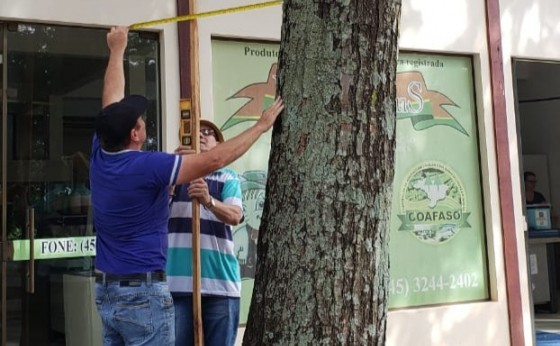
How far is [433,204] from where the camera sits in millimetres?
6738

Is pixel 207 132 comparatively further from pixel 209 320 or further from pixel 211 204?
pixel 209 320

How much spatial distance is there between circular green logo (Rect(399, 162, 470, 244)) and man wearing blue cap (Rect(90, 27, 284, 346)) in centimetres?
358

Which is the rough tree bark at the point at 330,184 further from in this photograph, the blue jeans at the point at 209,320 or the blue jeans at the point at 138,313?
the blue jeans at the point at 209,320

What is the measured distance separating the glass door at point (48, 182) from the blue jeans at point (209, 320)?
71.7 inches

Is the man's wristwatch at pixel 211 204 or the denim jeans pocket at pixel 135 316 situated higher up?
the man's wristwatch at pixel 211 204

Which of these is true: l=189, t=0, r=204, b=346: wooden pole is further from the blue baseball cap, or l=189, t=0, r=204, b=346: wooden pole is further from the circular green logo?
the circular green logo

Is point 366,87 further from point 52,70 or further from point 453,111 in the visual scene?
point 453,111

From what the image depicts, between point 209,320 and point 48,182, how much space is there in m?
2.15

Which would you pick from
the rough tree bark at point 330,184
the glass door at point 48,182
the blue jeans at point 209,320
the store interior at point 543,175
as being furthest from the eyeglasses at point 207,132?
the store interior at point 543,175

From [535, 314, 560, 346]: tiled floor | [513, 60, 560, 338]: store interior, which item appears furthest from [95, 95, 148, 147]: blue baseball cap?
[513, 60, 560, 338]: store interior

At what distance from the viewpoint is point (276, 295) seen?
105 inches

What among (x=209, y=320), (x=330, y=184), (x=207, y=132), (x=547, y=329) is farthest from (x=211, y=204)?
(x=547, y=329)

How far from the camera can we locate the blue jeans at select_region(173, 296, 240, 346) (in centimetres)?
400

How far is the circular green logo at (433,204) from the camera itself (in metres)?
6.63
